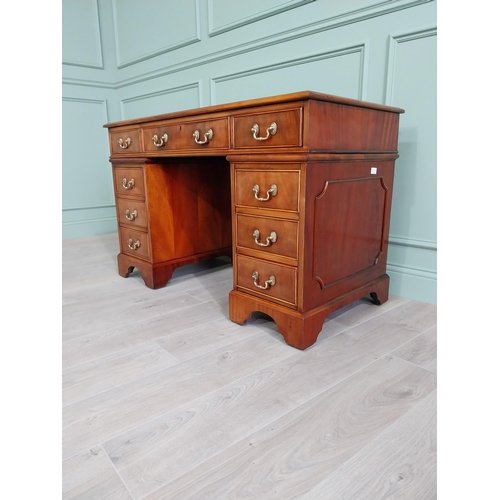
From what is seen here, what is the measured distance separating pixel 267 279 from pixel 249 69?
4.33 feet

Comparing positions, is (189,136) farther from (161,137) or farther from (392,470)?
(392,470)

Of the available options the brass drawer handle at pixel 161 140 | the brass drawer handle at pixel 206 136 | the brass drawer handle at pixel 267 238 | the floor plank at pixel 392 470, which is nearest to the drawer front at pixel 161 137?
the brass drawer handle at pixel 161 140

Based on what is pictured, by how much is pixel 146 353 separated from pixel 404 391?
72 centimetres

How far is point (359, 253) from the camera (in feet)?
4.45

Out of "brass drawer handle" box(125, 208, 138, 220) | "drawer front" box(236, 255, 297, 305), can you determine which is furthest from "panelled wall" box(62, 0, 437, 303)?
Answer: "brass drawer handle" box(125, 208, 138, 220)

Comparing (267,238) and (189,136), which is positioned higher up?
(189,136)

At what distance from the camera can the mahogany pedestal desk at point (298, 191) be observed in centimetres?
109

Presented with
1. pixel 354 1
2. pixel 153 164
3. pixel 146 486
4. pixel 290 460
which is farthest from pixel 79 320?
pixel 354 1

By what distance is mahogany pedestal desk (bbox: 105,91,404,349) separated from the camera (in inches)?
42.8

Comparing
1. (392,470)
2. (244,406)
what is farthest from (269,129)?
(392,470)

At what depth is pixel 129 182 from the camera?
5.76ft

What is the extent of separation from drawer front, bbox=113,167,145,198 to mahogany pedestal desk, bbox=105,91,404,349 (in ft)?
0.18

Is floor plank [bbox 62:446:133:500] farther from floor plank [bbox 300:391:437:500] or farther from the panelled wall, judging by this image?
the panelled wall

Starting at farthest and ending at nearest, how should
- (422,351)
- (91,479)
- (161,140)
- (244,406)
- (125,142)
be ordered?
(125,142) < (161,140) < (422,351) < (244,406) < (91,479)
